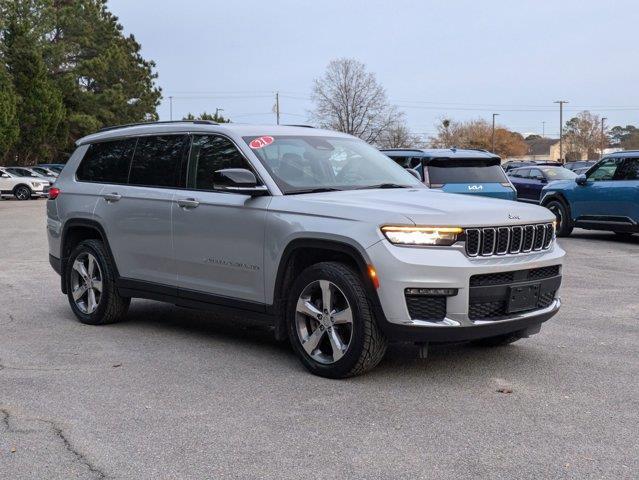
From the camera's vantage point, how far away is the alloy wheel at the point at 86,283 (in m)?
7.61

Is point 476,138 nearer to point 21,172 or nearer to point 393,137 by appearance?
point 393,137

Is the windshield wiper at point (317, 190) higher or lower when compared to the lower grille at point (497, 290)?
higher

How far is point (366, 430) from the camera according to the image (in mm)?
4555

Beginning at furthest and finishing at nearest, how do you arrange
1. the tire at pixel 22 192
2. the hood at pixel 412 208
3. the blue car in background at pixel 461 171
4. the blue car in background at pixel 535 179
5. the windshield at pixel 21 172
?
the windshield at pixel 21 172 < the tire at pixel 22 192 < the blue car in background at pixel 535 179 < the blue car in background at pixel 461 171 < the hood at pixel 412 208

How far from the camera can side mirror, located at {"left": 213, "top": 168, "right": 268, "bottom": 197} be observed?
5930mm

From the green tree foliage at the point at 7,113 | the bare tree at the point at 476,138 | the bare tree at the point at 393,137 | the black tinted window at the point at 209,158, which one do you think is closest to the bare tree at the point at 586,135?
the bare tree at the point at 476,138

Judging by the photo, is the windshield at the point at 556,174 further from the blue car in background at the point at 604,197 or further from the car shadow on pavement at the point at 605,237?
the blue car in background at the point at 604,197

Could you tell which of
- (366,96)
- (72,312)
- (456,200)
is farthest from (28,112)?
(456,200)

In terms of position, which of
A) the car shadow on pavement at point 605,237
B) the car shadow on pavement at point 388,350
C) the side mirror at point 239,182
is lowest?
the car shadow on pavement at point 388,350

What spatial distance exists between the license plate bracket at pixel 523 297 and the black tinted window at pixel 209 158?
231 cm

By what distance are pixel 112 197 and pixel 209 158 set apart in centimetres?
125

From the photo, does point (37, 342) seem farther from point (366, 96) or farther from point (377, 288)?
point (366, 96)

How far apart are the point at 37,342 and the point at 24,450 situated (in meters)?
2.78

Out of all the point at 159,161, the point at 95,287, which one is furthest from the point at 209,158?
the point at 95,287
